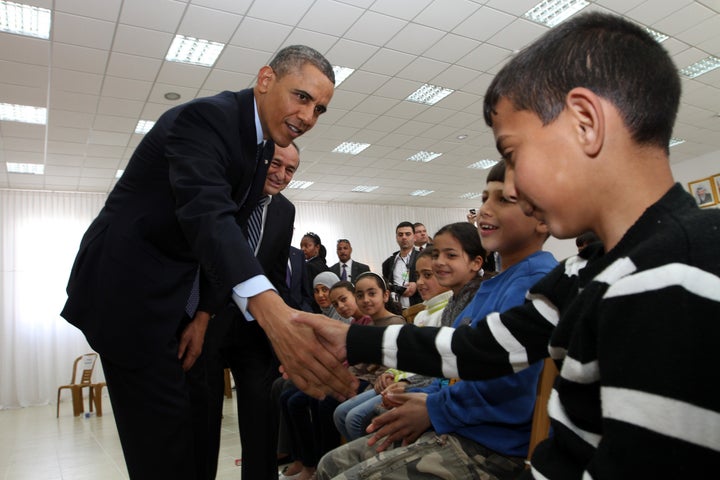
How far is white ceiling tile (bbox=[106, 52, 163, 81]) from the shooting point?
5363 millimetres

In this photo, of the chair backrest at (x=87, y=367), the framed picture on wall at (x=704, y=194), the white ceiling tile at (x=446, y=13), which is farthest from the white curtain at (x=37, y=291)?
the framed picture on wall at (x=704, y=194)

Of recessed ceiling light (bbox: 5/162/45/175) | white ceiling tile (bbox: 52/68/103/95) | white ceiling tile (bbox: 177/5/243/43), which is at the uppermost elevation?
white ceiling tile (bbox: 177/5/243/43)

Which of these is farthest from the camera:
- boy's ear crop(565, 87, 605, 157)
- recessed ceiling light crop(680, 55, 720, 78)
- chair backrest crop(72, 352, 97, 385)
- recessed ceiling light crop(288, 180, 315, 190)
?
recessed ceiling light crop(288, 180, 315, 190)

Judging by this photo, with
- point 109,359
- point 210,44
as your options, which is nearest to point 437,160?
point 210,44

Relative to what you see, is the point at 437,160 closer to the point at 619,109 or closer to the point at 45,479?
the point at 45,479

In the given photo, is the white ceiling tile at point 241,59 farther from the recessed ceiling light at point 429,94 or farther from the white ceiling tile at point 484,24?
the recessed ceiling light at point 429,94

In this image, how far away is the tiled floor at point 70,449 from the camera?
3.46 m

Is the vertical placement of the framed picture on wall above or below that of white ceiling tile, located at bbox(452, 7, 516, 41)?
below

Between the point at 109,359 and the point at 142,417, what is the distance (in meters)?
0.17

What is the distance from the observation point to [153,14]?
465cm

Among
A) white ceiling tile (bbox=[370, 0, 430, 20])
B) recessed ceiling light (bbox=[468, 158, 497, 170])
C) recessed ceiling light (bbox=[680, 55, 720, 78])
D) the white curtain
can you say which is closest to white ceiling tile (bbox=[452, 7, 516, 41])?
white ceiling tile (bbox=[370, 0, 430, 20])

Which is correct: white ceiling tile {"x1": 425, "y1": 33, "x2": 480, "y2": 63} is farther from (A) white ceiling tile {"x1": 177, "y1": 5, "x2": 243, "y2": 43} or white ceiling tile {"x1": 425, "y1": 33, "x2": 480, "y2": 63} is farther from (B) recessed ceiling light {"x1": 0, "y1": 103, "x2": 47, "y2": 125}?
(B) recessed ceiling light {"x1": 0, "y1": 103, "x2": 47, "y2": 125}

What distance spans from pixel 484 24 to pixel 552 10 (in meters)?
0.72

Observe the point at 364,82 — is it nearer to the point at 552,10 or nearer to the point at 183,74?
the point at 183,74
